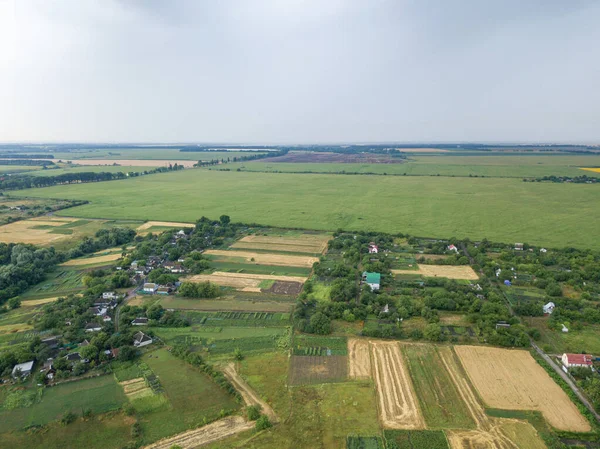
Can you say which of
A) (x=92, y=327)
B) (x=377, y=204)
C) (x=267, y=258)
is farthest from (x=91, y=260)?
(x=377, y=204)

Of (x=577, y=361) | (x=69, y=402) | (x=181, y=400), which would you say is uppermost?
(x=577, y=361)

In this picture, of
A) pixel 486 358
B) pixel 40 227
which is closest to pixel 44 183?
pixel 40 227

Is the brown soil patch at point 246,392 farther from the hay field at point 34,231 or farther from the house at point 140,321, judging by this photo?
the hay field at point 34,231

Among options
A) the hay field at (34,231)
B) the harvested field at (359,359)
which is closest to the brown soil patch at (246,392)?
the harvested field at (359,359)

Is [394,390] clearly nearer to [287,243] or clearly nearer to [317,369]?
[317,369]

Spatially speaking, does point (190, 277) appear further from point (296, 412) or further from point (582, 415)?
point (582, 415)

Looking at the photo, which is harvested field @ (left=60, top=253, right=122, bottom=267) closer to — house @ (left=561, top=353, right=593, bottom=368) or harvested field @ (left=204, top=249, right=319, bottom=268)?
harvested field @ (left=204, top=249, right=319, bottom=268)
